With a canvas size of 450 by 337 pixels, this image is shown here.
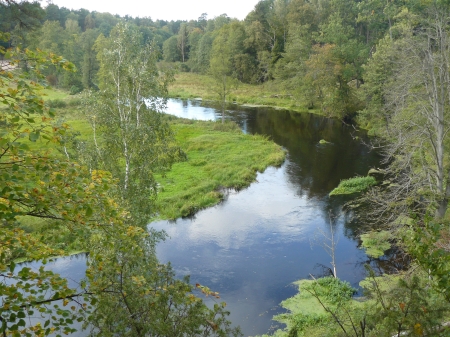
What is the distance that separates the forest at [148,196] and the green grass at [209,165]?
195 millimetres

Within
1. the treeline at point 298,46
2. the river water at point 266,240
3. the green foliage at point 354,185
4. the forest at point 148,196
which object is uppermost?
the treeline at point 298,46

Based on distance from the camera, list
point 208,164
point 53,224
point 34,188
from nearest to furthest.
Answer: point 34,188 < point 53,224 < point 208,164

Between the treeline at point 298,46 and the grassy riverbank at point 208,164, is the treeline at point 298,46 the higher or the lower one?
the higher one

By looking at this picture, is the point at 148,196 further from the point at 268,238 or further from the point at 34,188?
the point at 34,188

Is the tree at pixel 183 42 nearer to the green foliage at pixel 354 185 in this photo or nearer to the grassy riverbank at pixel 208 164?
the grassy riverbank at pixel 208 164

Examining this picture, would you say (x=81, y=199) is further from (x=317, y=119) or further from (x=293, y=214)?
(x=317, y=119)

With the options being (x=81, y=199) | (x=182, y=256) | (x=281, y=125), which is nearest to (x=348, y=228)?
(x=182, y=256)

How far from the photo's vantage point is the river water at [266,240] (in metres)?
16.0

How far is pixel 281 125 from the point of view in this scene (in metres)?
46.3

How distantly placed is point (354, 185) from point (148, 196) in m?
17.1

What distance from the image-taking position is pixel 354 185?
2647 cm

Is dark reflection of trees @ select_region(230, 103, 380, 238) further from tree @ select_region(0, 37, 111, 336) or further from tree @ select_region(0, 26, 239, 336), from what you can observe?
tree @ select_region(0, 37, 111, 336)

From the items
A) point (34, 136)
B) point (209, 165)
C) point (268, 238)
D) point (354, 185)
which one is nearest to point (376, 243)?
point (268, 238)

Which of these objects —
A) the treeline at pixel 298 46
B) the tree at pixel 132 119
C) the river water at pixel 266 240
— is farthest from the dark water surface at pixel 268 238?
the treeline at pixel 298 46
